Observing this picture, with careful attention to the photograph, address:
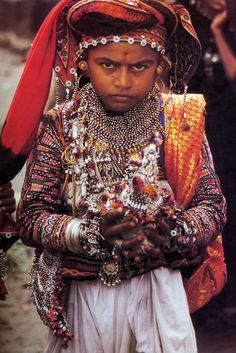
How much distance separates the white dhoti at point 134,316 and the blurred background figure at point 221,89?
675mm

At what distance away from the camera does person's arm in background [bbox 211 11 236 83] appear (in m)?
3.25

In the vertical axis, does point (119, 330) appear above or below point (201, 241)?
below

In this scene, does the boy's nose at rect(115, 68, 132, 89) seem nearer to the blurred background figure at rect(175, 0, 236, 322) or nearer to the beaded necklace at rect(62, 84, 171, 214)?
the beaded necklace at rect(62, 84, 171, 214)

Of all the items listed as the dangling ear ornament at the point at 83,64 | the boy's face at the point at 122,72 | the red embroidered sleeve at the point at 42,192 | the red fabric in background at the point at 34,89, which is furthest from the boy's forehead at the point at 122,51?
the red embroidered sleeve at the point at 42,192

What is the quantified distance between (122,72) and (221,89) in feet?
2.51

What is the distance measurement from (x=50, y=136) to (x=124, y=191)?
1.36 ft

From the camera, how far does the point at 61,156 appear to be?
2.82m

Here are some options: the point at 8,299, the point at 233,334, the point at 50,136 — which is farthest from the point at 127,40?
the point at 233,334

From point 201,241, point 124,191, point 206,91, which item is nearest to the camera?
point 124,191

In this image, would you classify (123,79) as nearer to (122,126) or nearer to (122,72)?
(122,72)

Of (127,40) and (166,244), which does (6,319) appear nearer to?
(166,244)

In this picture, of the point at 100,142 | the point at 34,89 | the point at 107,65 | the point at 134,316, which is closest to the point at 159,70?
Answer: the point at 107,65

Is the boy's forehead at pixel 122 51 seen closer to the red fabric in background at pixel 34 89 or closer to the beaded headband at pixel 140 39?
the beaded headband at pixel 140 39

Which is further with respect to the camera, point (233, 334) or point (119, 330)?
point (233, 334)
